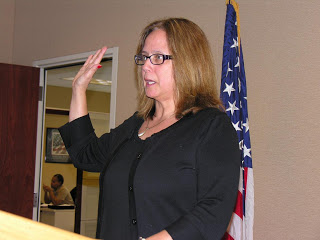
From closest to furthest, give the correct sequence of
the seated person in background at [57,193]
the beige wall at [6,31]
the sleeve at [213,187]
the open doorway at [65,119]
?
the sleeve at [213,187] < the beige wall at [6,31] < the open doorway at [65,119] < the seated person in background at [57,193]

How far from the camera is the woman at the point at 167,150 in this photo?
1.27m

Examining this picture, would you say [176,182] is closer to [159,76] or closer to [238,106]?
[159,76]

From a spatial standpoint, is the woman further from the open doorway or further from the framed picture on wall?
the framed picture on wall

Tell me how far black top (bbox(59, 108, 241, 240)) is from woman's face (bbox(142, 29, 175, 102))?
11 centimetres

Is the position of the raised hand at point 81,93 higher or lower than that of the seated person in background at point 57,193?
higher

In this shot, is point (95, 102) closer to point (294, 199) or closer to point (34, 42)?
point (34, 42)

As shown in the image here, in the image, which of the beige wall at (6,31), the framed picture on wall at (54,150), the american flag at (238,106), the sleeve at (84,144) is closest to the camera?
the sleeve at (84,144)

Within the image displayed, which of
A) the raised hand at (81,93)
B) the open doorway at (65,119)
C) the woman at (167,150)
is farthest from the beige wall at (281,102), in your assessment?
the open doorway at (65,119)

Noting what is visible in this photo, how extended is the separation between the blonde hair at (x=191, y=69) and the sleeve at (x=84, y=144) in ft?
1.03

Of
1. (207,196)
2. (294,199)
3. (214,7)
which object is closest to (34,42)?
(214,7)

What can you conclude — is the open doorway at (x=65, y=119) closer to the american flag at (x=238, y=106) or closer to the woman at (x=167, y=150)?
the american flag at (x=238, y=106)

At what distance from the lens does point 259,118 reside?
293 centimetres

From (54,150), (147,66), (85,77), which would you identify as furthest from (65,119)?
(147,66)

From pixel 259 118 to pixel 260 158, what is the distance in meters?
0.23
